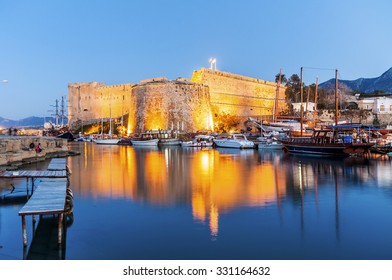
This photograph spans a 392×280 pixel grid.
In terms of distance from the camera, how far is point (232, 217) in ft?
18.5


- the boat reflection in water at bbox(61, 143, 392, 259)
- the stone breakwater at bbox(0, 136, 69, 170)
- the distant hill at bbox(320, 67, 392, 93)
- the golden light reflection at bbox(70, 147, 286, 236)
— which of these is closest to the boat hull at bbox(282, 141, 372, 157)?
the golden light reflection at bbox(70, 147, 286, 236)

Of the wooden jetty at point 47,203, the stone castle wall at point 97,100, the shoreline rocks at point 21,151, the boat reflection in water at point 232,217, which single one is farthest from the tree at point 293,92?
the wooden jetty at point 47,203

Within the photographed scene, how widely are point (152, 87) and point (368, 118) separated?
2040 centimetres

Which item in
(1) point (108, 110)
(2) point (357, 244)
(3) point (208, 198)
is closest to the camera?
(2) point (357, 244)

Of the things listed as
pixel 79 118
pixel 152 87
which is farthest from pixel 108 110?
pixel 152 87

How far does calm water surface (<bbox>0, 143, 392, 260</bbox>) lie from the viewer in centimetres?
417

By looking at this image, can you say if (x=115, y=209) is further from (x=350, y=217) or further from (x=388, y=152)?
(x=388, y=152)

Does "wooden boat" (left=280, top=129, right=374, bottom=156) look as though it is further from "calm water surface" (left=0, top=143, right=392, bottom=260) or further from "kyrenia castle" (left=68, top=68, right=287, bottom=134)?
"kyrenia castle" (left=68, top=68, right=287, bottom=134)

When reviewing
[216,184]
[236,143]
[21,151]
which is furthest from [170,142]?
[216,184]

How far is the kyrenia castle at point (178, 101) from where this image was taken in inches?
1236

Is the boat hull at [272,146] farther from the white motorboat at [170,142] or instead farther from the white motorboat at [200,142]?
the white motorboat at [170,142]

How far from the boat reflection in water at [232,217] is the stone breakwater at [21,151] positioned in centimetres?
281

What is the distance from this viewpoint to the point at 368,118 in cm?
3522

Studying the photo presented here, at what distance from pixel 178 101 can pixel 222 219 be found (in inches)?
1032
